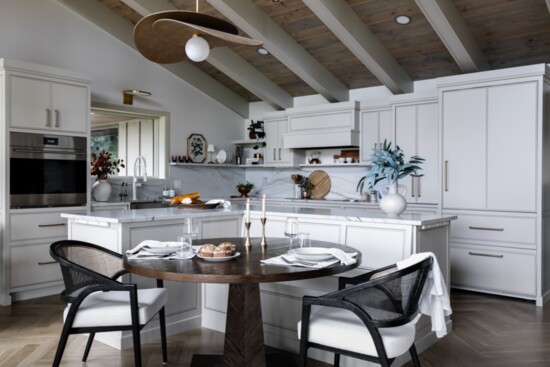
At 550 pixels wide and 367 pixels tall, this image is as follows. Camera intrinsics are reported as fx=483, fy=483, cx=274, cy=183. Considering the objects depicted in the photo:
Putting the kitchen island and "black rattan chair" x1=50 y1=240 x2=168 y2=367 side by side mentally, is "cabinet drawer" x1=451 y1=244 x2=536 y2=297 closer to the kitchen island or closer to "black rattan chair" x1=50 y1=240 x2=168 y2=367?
the kitchen island

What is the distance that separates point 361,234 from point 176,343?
1.48 m

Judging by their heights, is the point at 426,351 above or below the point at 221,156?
below

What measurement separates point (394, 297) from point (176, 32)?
1769 mm

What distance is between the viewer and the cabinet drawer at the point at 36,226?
4387 millimetres

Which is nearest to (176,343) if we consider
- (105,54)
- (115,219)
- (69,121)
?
(115,219)

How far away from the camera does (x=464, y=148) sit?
4.90m

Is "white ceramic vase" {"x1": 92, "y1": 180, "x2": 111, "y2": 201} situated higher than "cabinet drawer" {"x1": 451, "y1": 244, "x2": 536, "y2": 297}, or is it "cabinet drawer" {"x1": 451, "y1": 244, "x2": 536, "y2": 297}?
"white ceramic vase" {"x1": 92, "y1": 180, "x2": 111, "y2": 201}

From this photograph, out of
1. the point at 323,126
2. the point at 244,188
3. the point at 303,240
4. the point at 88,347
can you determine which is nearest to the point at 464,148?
the point at 323,126

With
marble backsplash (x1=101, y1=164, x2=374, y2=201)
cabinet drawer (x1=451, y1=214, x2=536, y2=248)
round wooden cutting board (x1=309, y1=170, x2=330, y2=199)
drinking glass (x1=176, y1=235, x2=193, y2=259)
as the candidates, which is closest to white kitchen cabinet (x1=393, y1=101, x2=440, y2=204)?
cabinet drawer (x1=451, y1=214, x2=536, y2=248)

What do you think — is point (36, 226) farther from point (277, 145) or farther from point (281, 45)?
point (277, 145)

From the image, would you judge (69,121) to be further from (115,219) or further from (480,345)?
(480,345)

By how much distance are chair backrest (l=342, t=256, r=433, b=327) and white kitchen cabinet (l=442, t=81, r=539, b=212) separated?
296 cm

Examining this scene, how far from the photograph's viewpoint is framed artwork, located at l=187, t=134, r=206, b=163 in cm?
684

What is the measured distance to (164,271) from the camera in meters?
2.06
